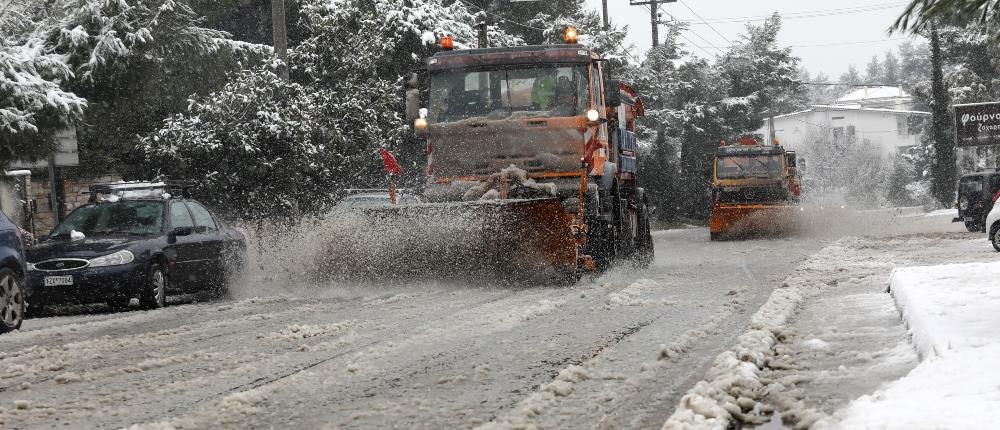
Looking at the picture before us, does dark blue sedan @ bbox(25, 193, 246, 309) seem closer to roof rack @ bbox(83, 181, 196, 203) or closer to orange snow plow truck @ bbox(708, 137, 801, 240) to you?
roof rack @ bbox(83, 181, 196, 203)

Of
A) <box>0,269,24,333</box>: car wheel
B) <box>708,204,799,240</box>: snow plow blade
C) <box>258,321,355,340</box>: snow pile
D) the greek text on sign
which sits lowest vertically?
<box>708,204,799,240</box>: snow plow blade

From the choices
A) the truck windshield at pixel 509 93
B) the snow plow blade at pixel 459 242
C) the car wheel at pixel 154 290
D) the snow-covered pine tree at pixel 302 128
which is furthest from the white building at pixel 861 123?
the car wheel at pixel 154 290

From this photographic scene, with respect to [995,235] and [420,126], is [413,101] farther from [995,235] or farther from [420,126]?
[995,235]

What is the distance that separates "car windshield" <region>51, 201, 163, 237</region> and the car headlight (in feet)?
2.79

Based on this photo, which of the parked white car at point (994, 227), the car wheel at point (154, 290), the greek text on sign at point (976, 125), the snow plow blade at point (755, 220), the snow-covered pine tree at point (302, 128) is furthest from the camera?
the greek text on sign at point (976, 125)

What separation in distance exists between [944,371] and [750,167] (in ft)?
78.1

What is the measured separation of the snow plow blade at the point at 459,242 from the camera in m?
14.1

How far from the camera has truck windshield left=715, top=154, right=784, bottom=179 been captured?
29.4 meters

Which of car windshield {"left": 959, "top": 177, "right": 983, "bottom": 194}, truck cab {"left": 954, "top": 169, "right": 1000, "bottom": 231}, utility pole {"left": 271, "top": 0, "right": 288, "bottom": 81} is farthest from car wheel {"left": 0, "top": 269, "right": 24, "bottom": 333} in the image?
car windshield {"left": 959, "top": 177, "right": 983, "bottom": 194}

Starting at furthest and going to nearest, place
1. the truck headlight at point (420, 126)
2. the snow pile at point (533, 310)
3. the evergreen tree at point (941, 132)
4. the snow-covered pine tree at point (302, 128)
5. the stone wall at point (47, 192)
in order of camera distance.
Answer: the evergreen tree at point (941, 132)
the stone wall at point (47, 192)
the snow-covered pine tree at point (302, 128)
the truck headlight at point (420, 126)
the snow pile at point (533, 310)

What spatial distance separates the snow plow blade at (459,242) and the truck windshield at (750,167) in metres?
16.1

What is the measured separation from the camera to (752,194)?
2927 centimetres

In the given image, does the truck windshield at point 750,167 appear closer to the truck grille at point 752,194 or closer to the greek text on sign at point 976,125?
the truck grille at point 752,194

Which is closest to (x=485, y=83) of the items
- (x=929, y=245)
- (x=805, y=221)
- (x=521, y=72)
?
(x=521, y=72)
